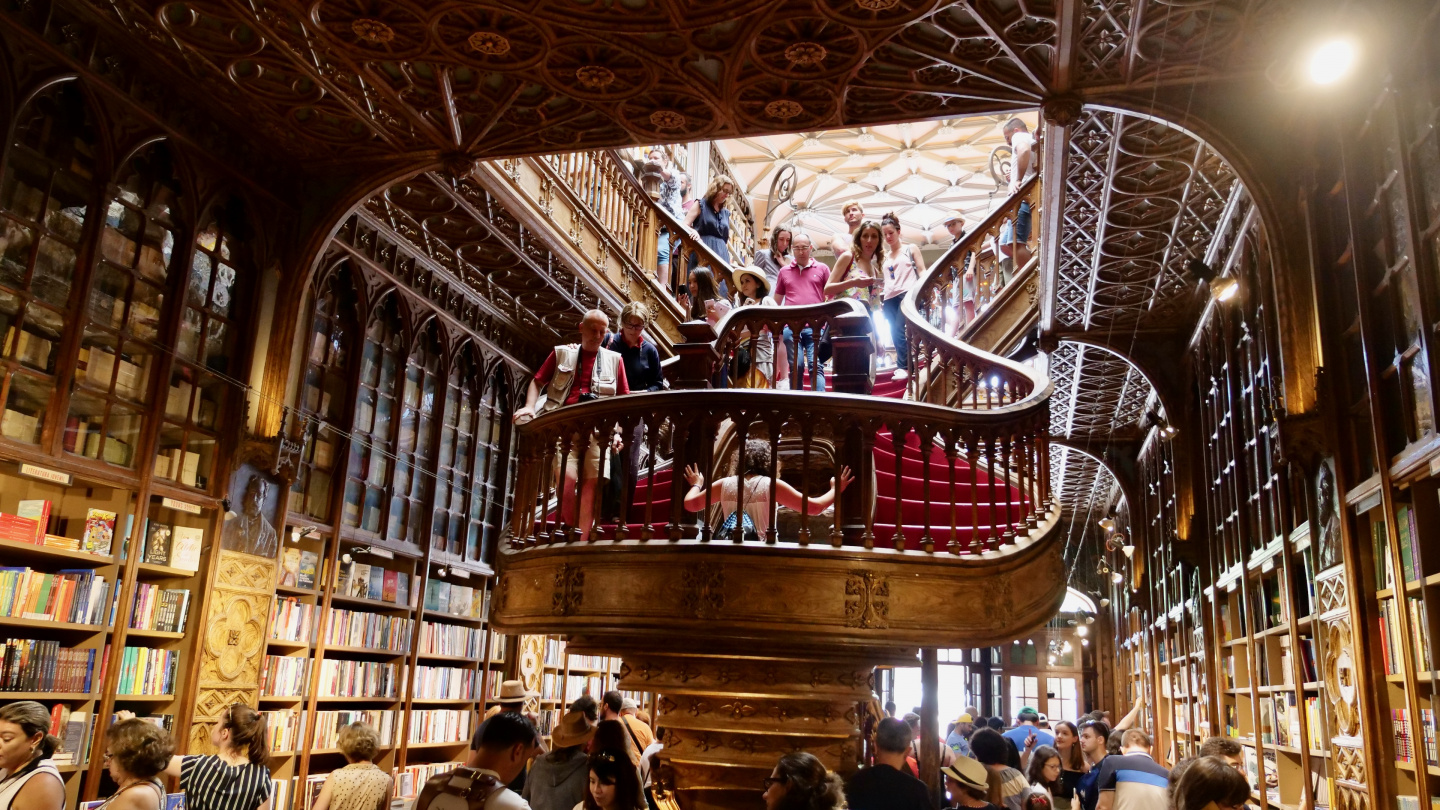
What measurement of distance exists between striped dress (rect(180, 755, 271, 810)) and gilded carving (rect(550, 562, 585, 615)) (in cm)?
126

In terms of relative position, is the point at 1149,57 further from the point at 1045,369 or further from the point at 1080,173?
the point at 1045,369

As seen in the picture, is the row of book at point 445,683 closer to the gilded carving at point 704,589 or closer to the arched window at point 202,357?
the arched window at point 202,357

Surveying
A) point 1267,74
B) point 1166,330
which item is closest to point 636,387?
point 1267,74

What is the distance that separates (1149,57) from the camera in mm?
4707

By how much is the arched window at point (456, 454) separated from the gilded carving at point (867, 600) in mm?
4681

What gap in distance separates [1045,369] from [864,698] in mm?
5638

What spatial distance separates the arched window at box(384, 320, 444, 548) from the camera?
737cm


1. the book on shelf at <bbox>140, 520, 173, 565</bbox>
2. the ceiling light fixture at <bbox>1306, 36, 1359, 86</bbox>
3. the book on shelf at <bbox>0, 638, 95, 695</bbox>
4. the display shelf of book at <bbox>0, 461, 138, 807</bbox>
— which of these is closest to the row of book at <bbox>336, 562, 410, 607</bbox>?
the book on shelf at <bbox>140, 520, 173, 565</bbox>

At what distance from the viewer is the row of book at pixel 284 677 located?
236 inches

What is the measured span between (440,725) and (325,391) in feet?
9.12

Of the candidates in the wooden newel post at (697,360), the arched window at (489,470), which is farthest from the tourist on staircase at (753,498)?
the arched window at (489,470)

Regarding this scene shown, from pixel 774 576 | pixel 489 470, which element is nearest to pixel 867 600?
pixel 774 576

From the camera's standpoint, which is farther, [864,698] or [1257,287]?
[1257,287]

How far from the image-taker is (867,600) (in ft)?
12.9
